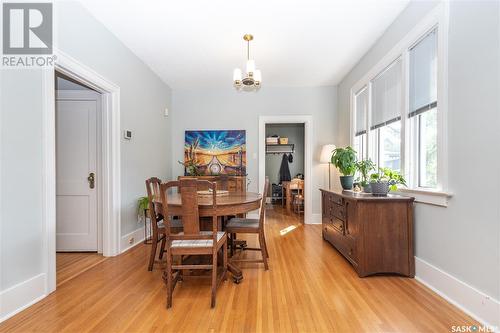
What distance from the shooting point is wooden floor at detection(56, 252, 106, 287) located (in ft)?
7.80

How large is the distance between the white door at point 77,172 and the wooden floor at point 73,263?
0.10 meters

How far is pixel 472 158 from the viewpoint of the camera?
1.67 m

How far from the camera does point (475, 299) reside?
1.64m

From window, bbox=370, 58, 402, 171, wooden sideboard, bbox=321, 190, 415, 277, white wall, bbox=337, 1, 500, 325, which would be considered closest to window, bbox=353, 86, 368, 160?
window, bbox=370, 58, 402, 171

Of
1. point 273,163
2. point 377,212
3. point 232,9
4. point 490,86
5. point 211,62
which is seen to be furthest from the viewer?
point 273,163

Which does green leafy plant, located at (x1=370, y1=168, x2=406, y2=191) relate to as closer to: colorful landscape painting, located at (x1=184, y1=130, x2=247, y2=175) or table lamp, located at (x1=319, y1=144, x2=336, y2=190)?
table lamp, located at (x1=319, y1=144, x2=336, y2=190)

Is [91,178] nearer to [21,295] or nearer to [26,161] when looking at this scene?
[26,161]

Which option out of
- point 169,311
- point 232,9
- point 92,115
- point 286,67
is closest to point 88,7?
point 92,115

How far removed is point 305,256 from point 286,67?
294cm

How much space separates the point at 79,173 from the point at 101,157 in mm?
368

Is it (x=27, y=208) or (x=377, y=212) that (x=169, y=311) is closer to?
(x=27, y=208)

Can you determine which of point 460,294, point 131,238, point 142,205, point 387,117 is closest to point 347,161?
point 387,117

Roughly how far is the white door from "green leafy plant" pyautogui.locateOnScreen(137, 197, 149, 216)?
563 mm

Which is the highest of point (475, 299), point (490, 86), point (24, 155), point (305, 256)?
point (490, 86)
